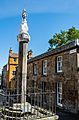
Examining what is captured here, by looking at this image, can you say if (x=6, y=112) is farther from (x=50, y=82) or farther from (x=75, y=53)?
(x=50, y=82)

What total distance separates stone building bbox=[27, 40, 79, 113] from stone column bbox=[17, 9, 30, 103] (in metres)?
6.62

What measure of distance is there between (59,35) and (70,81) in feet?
78.2

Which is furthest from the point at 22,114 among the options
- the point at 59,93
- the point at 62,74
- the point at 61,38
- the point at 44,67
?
the point at 61,38

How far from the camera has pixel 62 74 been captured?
17.6 meters

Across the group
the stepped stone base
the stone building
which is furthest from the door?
the stepped stone base

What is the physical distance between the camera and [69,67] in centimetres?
1653

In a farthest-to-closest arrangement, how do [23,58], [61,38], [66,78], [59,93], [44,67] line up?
[61,38] → [44,67] → [59,93] → [66,78] → [23,58]

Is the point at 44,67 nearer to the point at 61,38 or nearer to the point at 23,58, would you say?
the point at 23,58

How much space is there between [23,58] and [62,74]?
8481 millimetres

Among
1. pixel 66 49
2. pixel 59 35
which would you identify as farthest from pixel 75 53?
pixel 59 35

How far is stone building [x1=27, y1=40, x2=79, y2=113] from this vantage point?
15.5 meters

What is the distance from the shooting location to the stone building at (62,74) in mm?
15547

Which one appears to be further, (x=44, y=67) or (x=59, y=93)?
(x=44, y=67)

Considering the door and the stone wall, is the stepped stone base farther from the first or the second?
the door
